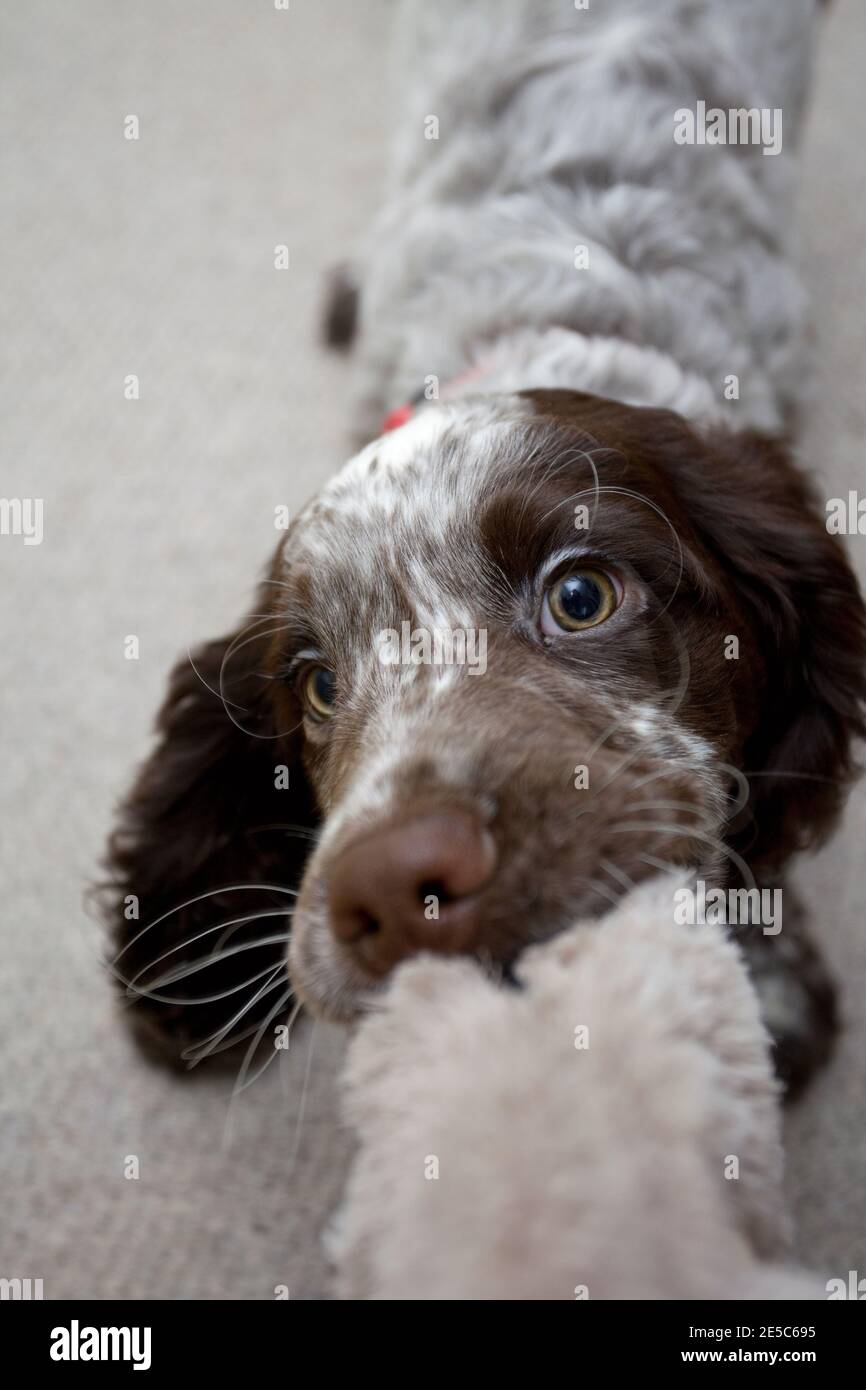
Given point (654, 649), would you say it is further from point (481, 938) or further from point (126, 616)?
point (126, 616)

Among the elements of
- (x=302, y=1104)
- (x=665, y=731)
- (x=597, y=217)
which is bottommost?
(x=302, y=1104)

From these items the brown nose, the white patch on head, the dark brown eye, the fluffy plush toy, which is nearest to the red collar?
the dark brown eye

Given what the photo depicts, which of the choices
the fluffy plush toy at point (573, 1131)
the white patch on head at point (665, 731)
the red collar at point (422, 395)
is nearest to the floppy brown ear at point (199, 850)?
the red collar at point (422, 395)

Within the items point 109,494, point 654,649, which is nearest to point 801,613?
point 654,649

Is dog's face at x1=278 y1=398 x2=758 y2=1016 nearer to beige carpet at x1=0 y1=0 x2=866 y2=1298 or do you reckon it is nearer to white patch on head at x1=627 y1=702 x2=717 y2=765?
white patch on head at x1=627 y1=702 x2=717 y2=765

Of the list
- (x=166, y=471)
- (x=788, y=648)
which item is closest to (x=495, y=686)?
(x=788, y=648)

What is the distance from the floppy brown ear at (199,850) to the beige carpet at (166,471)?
219 millimetres

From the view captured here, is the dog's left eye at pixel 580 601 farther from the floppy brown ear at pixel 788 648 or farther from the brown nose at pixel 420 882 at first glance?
the brown nose at pixel 420 882

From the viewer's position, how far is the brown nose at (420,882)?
2.94 ft

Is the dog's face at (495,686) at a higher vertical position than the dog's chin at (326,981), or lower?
higher

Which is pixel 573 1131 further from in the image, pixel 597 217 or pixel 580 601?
pixel 597 217

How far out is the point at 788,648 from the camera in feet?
4.88

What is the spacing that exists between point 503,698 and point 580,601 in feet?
0.62
